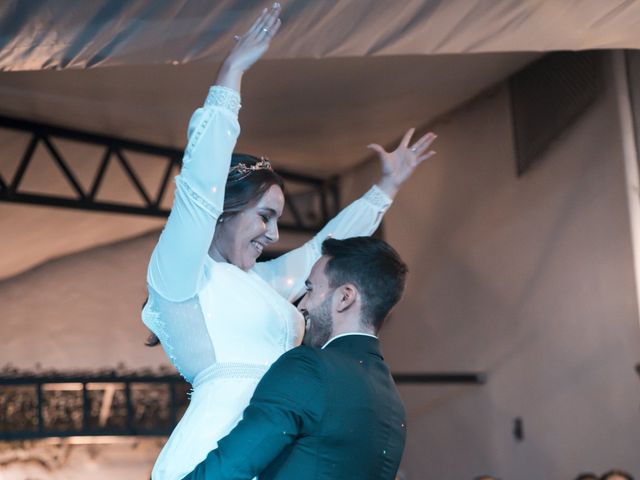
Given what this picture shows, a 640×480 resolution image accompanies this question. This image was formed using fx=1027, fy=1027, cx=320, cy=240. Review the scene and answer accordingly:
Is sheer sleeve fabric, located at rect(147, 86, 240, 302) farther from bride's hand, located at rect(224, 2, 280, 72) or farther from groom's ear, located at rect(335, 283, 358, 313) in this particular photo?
groom's ear, located at rect(335, 283, 358, 313)

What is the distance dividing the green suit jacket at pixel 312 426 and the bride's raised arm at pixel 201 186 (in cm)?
26

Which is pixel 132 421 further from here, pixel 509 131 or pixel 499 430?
pixel 509 131

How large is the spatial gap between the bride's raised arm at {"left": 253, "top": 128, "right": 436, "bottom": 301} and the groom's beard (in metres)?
A: 0.55

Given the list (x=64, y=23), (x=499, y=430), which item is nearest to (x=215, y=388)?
(x=64, y=23)

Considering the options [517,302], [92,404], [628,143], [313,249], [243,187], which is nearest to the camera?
[243,187]

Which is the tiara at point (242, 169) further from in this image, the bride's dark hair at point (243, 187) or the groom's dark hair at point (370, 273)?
the groom's dark hair at point (370, 273)

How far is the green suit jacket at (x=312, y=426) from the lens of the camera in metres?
1.62

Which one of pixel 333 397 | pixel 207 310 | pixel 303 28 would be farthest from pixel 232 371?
pixel 303 28

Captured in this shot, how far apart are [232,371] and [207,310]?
124 millimetres

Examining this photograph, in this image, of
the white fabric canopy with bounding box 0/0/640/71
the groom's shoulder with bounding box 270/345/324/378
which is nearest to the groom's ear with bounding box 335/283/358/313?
the groom's shoulder with bounding box 270/345/324/378

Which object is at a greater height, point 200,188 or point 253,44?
point 253,44

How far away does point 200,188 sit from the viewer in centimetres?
177

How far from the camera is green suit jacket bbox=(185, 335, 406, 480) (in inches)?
63.7

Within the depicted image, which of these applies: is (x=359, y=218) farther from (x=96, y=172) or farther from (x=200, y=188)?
(x=96, y=172)
